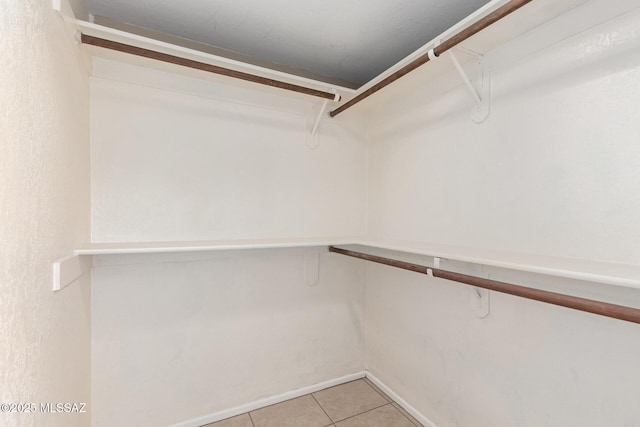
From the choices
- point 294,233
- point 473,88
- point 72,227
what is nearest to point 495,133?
point 473,88

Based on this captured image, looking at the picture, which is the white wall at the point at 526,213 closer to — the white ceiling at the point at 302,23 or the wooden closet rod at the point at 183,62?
the white ceiling at the point at 302,23

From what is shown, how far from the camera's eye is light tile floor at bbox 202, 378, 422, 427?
6.03 ft

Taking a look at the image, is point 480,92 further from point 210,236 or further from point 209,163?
point 210,236

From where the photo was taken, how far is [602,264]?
1027 mm

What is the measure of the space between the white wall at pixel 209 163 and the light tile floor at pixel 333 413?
119 cm

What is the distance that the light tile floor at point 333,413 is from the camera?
1839 mm

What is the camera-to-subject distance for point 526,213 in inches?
51.4

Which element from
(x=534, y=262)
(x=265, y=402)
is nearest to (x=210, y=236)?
(x=265, y=402)

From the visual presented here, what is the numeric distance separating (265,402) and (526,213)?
1996 mm

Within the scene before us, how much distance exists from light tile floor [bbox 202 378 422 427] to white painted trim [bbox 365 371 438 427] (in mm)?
25

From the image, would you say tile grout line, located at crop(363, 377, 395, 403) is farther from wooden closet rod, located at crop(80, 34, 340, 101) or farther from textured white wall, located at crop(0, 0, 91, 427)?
wooden closet rod, located at crop(80, 34, 340, 101)

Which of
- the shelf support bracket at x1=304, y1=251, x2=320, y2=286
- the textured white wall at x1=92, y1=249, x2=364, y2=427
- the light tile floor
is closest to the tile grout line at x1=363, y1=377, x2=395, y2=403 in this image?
the light tile floor

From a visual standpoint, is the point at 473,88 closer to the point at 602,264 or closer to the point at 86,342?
the point at 602,264

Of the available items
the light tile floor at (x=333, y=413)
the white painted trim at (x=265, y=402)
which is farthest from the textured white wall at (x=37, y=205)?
the light tile floor at (x=333, y=413)
